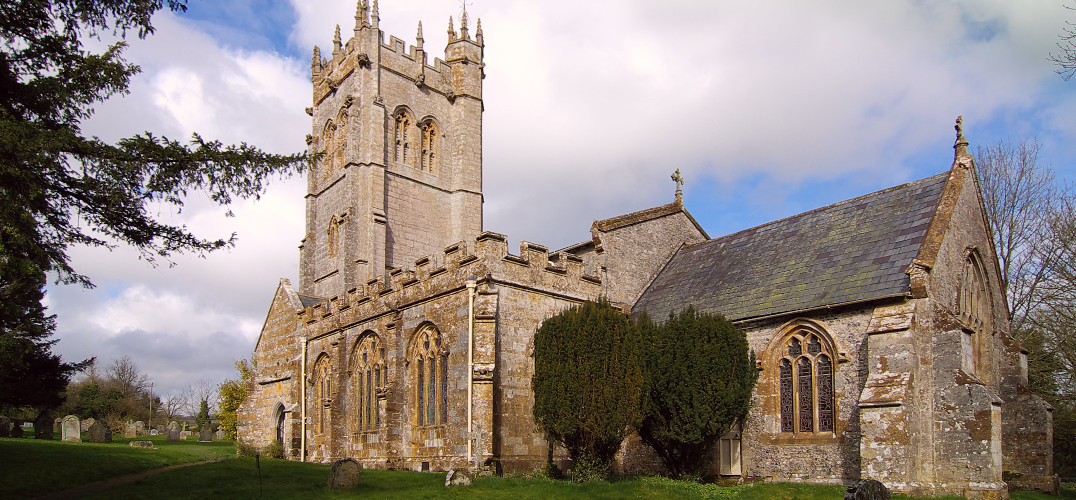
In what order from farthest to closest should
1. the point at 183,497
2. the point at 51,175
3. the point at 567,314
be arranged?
the point at 567,314
the point at 183,497
the point at 51,175

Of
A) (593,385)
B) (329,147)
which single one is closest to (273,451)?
(593,385)

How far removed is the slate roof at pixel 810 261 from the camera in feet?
55.6

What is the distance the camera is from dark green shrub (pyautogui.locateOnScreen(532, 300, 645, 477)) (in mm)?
16000

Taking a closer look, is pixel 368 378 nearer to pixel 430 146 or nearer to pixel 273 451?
pixel 273 451

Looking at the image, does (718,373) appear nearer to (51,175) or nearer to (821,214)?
(821,214)

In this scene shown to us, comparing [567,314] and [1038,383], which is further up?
[567,314]

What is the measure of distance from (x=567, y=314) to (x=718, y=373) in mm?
3564

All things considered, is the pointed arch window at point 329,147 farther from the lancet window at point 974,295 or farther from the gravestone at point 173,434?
the lancet window at point 974,295

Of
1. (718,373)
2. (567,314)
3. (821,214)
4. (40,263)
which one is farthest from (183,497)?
→ (821,214)


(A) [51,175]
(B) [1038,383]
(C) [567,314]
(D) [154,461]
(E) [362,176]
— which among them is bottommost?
(D) [154,461]

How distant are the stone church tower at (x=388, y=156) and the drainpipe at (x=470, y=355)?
48.2 feet

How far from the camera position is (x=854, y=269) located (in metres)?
17.4

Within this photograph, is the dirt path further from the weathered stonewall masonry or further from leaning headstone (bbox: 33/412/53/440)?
leaning headstone (bbox: 33/412/53/440)

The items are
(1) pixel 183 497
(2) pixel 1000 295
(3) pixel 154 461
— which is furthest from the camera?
(3) pixel 154 461
